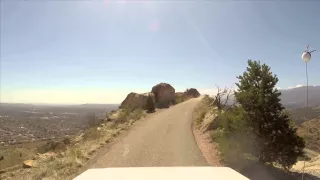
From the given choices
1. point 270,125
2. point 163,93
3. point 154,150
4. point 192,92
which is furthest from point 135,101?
point 270,125

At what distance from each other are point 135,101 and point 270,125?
1135 inches

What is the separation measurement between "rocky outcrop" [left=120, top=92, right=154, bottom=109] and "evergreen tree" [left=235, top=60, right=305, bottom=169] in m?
25.6

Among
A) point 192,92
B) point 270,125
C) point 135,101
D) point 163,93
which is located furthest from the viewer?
point 192,92

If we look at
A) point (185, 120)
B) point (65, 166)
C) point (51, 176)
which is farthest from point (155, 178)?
point (185, 120)

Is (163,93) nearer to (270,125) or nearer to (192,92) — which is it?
(192,92)

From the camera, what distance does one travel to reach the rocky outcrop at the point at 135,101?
130 ft

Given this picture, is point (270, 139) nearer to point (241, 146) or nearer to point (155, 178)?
point (241, 146)

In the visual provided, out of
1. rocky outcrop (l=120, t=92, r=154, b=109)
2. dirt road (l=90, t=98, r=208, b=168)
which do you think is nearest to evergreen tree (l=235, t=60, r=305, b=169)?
dirt road (l=90, t=98, r=208, b=168)

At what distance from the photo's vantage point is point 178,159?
41.5ft

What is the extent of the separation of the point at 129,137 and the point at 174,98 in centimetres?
3194

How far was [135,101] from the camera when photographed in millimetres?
41031

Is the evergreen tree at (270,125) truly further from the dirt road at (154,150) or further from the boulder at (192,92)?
the boulder at (192,92)

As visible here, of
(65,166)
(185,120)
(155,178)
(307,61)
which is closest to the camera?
(155,178)

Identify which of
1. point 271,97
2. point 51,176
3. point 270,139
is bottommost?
point 51,176
